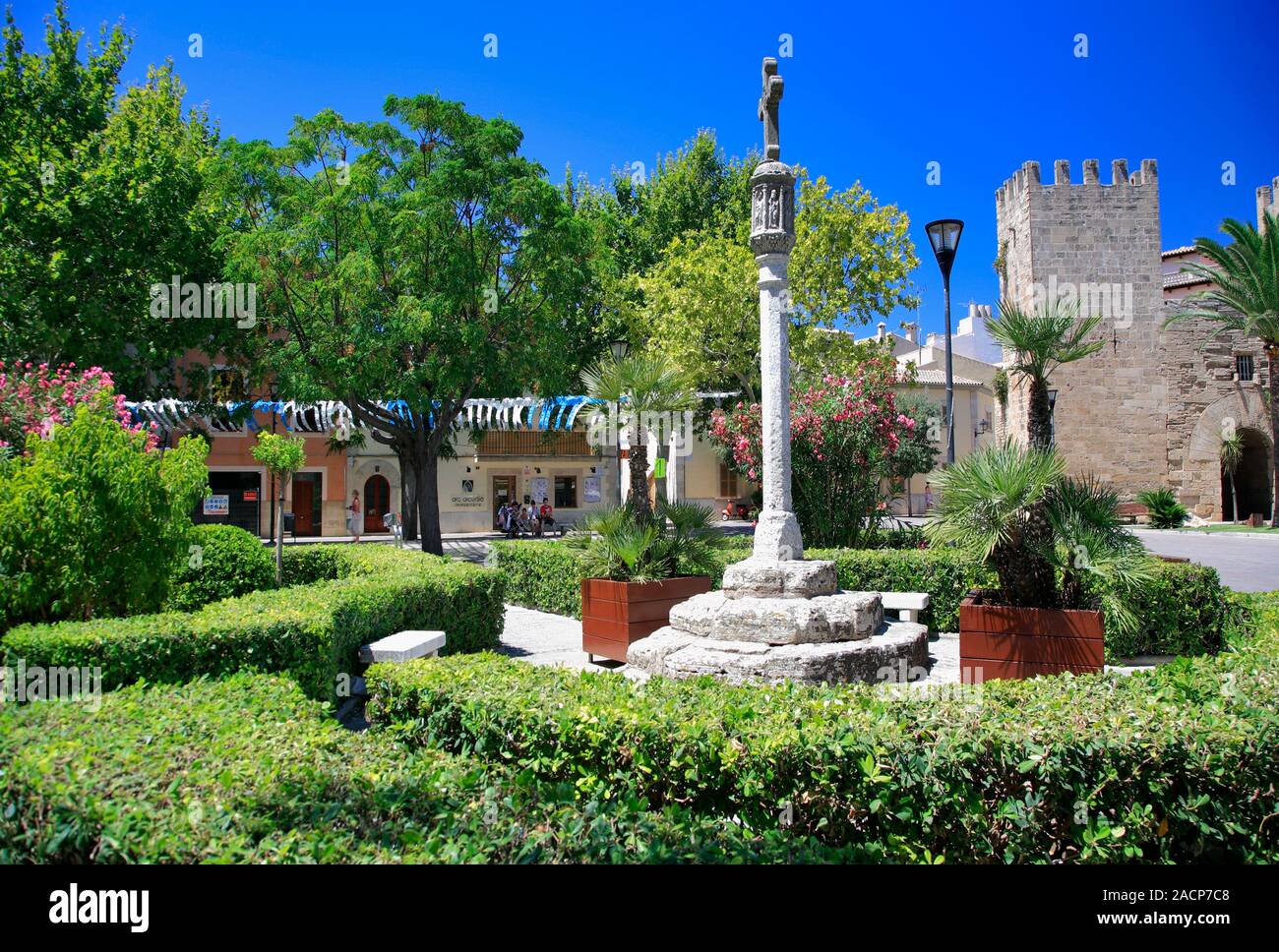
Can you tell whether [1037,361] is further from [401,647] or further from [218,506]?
[218,506]

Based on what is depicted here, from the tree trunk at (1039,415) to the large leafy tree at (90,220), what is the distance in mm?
17053

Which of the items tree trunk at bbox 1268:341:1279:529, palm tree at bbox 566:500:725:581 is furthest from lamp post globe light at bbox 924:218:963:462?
tree trunk at bbox 1268:341:1279:529

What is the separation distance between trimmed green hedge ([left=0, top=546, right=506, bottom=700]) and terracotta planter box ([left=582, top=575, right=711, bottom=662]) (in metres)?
1.52

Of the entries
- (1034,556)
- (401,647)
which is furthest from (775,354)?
(401,647)

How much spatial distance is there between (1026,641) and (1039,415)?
184 centimetres

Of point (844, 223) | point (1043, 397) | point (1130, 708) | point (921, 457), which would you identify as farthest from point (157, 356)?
point (921, 457)

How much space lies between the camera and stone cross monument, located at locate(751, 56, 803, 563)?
6598mm

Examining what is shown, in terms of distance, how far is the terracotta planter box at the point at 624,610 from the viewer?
7754 mm

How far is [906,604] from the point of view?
8.21 metres

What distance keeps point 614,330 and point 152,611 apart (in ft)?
68.9

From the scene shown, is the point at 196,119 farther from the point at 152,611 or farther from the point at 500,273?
the point at 152,611

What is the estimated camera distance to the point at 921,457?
1347 inches

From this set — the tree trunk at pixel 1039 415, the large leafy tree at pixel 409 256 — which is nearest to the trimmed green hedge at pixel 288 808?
the tree trunk at pixel 1039 415

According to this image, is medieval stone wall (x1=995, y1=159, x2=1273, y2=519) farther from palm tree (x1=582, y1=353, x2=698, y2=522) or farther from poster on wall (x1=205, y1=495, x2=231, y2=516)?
poster on wall (x1=205, y1=495, x2=231, y2=516)
